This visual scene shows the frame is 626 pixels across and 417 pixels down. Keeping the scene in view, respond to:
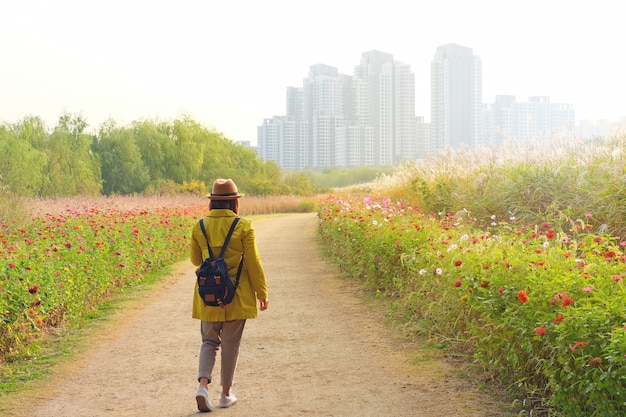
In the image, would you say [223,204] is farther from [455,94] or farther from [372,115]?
[372,115]

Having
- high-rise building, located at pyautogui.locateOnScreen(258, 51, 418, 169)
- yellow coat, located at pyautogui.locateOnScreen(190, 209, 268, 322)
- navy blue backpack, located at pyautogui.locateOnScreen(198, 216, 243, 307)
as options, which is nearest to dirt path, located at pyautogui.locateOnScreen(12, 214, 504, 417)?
yellow coat, located at pyautogui.locateOnScreen(190, 209, 268, 322)

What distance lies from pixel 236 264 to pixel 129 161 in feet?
116

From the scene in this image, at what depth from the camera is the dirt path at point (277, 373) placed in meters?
4.98

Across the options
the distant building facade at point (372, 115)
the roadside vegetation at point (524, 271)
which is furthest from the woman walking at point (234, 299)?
the distant building facade at point (372, 115)

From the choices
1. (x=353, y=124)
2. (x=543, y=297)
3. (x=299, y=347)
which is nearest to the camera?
(x=543, y=297)

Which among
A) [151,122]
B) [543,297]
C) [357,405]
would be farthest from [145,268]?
[151,122]

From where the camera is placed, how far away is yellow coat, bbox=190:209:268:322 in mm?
4902

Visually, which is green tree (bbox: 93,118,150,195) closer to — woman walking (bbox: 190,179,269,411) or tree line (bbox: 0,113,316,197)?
tree line (bbox: 0,113,316,197)

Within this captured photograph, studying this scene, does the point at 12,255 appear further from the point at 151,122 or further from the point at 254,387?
the point at 151,122

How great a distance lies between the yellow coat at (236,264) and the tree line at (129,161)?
23.0 meters

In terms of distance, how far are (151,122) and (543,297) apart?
39983mm

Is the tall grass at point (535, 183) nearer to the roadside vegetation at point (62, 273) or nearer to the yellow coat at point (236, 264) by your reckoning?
the yellow coat at point (236, 264)

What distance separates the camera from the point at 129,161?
38906mm

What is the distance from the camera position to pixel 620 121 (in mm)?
13195
